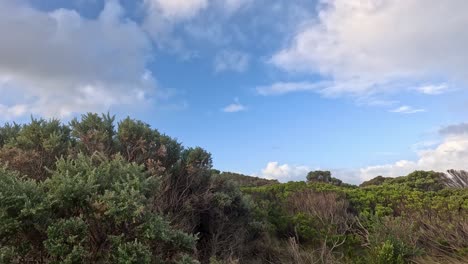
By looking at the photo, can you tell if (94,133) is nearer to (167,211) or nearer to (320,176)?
(167,211)

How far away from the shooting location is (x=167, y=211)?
392 inches

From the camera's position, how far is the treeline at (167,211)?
5289 mm

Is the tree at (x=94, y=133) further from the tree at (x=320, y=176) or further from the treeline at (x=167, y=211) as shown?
the tree at (x=320, y=176)

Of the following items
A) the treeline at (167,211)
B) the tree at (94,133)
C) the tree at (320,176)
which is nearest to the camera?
the treeline at (167,211)

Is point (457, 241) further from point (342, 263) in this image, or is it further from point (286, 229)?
point (286, 229)

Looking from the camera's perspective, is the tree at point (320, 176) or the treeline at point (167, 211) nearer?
the treeline at point (167, 211)

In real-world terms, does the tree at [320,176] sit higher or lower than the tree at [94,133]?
higher

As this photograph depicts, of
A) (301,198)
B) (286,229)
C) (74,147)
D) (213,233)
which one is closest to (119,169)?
(74,147)

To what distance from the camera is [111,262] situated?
529cm

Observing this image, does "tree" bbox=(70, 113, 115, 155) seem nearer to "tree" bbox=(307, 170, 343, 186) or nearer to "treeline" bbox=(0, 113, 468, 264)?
"treeline" bbox=(0, 113, 468, 264)

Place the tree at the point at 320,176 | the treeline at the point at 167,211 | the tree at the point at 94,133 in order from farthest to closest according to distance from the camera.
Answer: the tree at the point at 320,176 < the tree at the point at 94,133 < the treeline at the point at 167,211

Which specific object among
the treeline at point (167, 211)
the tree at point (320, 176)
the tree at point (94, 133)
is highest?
the tree at point (320, 176)

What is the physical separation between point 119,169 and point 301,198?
12.9m

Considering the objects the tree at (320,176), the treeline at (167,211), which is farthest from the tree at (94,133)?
the tree at (320,176)
